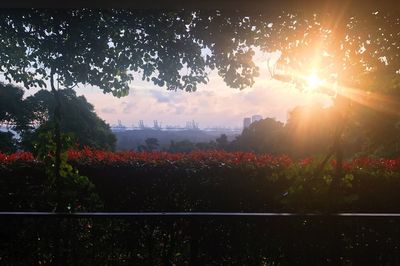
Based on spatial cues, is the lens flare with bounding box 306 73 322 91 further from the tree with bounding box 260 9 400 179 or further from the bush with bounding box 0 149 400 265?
the bush with bounding box 0 149 400 265

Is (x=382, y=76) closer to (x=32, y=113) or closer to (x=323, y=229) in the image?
(x=323, y=229)

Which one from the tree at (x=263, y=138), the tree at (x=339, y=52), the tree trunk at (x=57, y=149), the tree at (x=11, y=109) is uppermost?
the tree at (x=11, y=109)

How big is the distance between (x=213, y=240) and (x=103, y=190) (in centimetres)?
340

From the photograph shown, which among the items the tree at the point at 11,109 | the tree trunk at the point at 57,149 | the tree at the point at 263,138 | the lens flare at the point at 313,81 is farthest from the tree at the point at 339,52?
the tree at the point at 11,109

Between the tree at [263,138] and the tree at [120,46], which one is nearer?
the tree at [120,46]

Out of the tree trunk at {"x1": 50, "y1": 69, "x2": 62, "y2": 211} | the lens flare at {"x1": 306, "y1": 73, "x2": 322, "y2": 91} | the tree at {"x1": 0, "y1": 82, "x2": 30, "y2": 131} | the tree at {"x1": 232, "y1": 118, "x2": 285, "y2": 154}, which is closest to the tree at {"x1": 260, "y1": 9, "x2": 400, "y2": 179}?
the lens flare at {"x1": 306, "y1": 73, "x2": 322, "y2": 91}

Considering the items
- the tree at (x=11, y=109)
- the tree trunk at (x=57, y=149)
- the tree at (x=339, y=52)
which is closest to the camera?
the tree at (x=339, y=52)

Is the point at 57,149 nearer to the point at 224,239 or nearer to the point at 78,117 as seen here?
the point at 224,239

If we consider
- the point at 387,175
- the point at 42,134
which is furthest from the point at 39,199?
the point at 387,175

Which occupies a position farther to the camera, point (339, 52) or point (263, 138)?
point (263, 138)

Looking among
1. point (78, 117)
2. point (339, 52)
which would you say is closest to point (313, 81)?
point (339, 52)

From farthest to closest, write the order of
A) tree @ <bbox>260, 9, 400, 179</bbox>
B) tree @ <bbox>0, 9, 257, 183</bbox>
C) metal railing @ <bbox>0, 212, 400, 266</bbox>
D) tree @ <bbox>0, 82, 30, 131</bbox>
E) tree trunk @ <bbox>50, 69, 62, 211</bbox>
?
1. tree @ <bbox>0, 82, 30, 131</bbox>
2. tree @ <bbox>0, 9, 257, 183</bbox>
3. tree trunk @ <bbox>50, 69, 62, 211</bbox>
4. tree @ <bbox>260, 9, 400, 179</bbox>
5. metal railing @ <bbox>0, 212, 400, 266</bbox>

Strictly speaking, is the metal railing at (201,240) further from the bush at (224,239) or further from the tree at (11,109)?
the tree at (11,109)

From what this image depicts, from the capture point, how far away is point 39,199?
6.01m
